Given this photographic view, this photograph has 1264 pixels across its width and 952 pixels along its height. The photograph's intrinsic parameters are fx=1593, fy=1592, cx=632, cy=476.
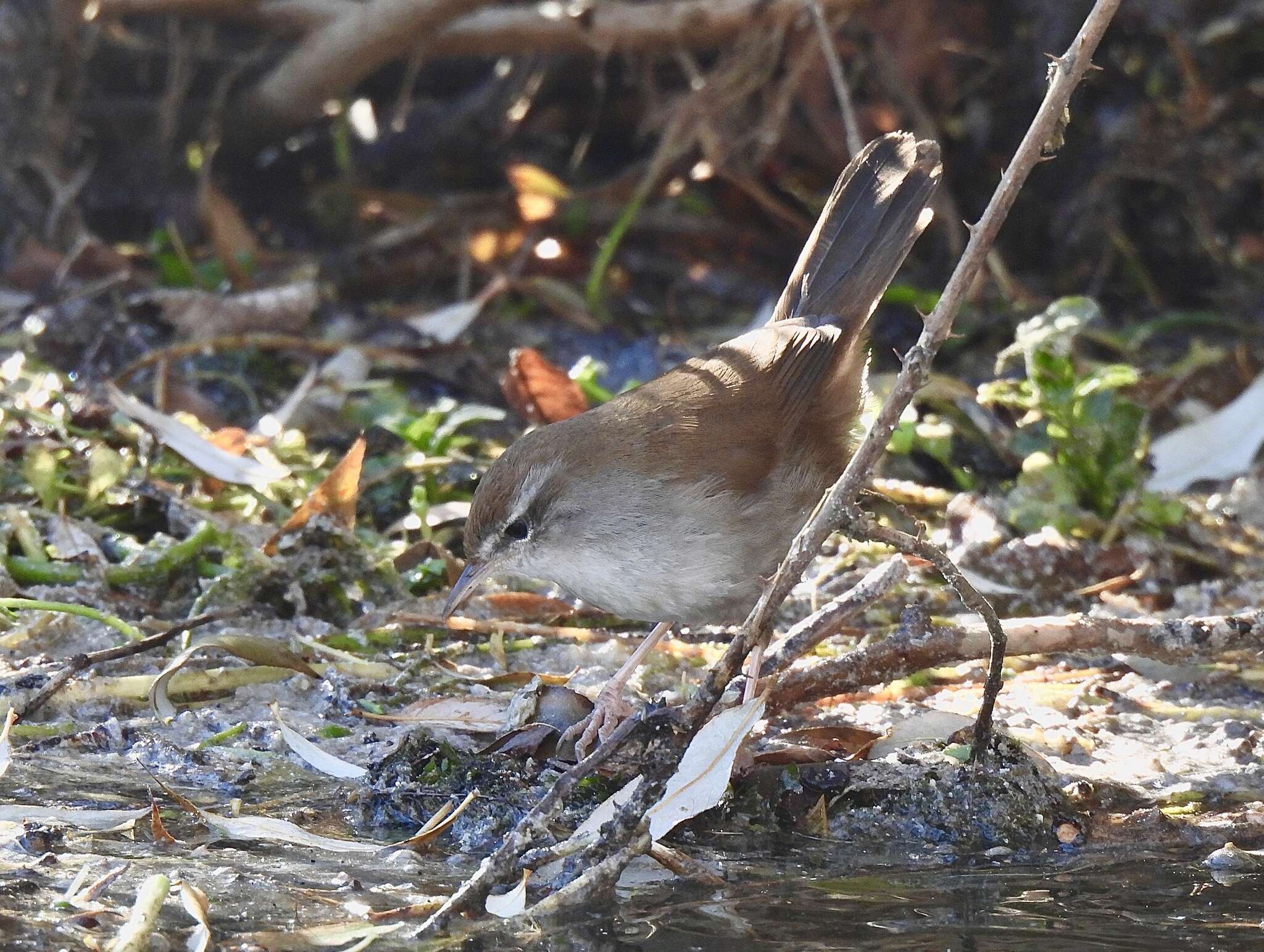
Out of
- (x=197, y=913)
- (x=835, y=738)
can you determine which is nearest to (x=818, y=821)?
(x=835, y=738)

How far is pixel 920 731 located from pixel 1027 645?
1.21 feet

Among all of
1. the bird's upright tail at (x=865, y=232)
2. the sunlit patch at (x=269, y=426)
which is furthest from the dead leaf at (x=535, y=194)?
the bird's upright tail at (x=865, y=232)

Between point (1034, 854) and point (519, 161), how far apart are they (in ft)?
18.7

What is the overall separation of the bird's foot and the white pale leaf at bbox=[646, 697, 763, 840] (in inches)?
14.3

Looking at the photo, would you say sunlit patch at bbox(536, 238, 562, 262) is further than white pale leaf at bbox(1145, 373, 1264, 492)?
Yes

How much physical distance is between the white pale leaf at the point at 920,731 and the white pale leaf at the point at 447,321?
3.38 meters

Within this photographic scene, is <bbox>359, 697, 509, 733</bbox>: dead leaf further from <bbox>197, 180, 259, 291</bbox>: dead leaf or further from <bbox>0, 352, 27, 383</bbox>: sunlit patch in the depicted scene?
<bbox>197, 180, 259, 291</bbox>: dead leaf

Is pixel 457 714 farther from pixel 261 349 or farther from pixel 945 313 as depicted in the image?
pixel 261 349

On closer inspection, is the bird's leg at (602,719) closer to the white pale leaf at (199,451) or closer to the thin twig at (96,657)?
the thin twig at (96,657)

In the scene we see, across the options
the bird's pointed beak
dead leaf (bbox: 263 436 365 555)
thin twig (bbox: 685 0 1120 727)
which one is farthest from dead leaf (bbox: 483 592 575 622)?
thin twig (bbox: 685 0 1120 727)

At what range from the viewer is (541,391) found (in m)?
5.74

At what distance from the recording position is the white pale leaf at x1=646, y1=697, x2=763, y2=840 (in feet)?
10.7

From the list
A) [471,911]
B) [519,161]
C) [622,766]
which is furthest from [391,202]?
[471,911]

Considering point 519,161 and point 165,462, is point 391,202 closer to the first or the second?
point 519,161
